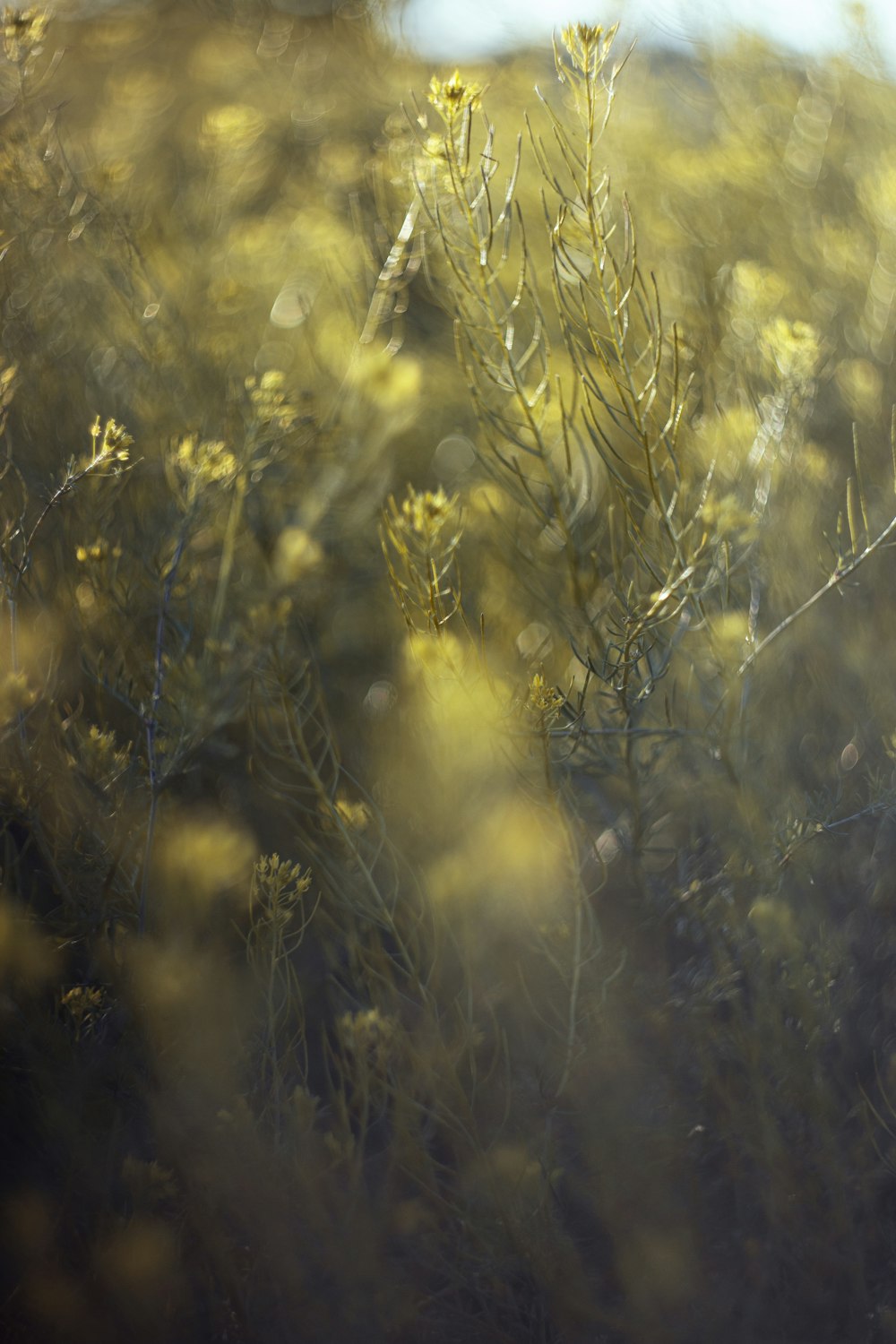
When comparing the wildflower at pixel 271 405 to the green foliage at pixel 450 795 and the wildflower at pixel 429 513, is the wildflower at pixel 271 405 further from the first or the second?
the wildflower at pixel 429 513

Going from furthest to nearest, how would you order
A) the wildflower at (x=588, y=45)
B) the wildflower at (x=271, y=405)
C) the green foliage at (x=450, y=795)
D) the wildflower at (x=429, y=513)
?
Answer: the wildflower at (x=271, y=405)
the green foliage at (x=450, y=795)
the wildflower at (x=429, y=513)
the wildflower at (x=588, y=45)

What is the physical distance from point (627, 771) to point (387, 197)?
1.81 metres

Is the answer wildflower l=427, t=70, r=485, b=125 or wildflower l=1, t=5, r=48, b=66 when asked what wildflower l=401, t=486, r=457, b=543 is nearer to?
wildflower l=427, t=70, r=485, b=125

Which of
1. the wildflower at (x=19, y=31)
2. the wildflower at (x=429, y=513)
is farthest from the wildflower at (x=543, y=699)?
the wildflower at (x=19, y=31)

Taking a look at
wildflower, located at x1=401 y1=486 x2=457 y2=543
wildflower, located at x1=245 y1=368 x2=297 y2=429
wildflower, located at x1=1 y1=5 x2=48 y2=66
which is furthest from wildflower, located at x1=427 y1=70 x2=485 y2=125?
wildflower, located at x1=1 y1=5 x2=48 y2=66

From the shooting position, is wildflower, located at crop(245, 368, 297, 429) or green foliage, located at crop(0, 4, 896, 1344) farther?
wildflower, located at crop(245, 368, 297, 429)

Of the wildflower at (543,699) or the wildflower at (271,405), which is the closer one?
the wildflower at (543,699)

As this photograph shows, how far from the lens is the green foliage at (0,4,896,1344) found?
1657 mm

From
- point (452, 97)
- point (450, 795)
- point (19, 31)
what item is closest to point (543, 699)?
point (450, 795)

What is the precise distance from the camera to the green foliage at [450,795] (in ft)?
5.44

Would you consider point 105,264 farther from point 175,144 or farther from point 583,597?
point 175,144

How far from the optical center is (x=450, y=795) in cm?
168

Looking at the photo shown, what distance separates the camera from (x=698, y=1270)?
1895mm

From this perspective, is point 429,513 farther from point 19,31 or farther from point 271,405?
point 19,31
